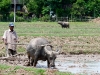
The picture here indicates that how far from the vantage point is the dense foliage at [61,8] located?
73312mm

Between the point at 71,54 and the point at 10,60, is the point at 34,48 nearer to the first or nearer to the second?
the point at 10,60

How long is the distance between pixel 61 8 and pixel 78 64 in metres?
57.1

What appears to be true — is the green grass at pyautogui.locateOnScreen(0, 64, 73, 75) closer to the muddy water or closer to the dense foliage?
the muddy water

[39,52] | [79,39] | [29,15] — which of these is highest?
[39,52]

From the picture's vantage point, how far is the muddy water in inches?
652

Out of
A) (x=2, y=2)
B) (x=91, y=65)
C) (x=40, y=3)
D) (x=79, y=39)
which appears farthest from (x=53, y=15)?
(x=91, y=65)

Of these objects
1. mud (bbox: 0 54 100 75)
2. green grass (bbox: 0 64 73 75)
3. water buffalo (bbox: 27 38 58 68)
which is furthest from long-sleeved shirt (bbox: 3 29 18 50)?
green grass (bbox: 0 64 73 75)

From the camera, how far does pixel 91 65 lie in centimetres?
1861

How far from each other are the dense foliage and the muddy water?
166ft

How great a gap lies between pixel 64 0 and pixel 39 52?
59892 millimetres

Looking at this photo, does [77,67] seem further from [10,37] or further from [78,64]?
[10,37]

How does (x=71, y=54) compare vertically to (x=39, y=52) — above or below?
below

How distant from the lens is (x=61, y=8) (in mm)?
75812

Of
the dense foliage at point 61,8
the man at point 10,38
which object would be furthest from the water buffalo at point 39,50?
the dense foliage at point 61,8
